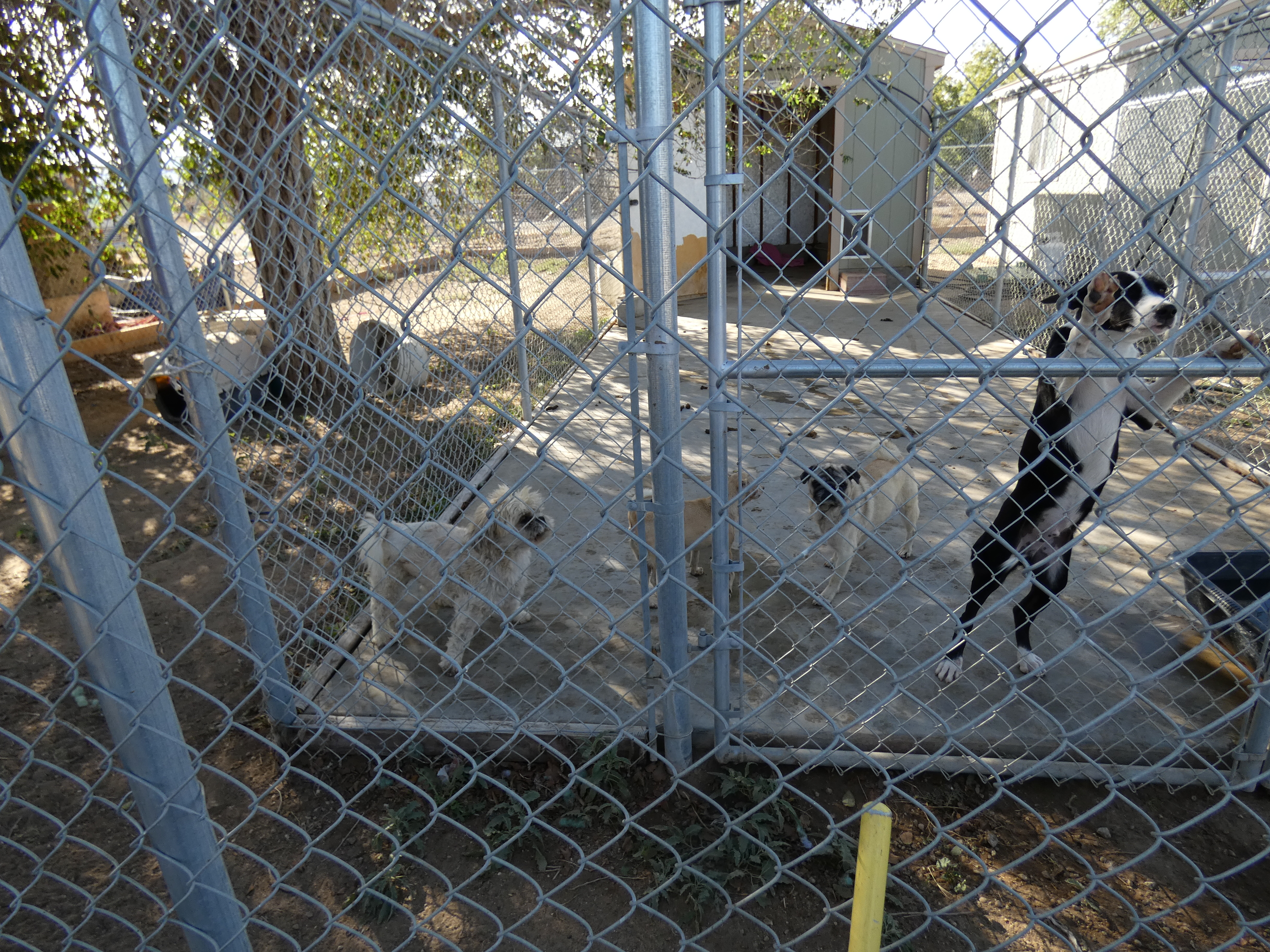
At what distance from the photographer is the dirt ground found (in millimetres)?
2121

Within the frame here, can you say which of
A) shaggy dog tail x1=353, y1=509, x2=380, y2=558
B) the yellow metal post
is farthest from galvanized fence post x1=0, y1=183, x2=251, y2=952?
shaggy dog tail x1=353, y1=509, x2=380, y2=558

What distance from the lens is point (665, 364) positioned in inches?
78.7

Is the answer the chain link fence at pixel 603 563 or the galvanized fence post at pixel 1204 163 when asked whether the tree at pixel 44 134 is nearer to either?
the chain link fence at pixel 603 563

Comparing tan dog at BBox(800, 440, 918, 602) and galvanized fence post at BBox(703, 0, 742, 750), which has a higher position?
galvanized fence post at BBox(703, 0, 742, 750)

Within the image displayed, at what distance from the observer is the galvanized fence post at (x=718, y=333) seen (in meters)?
1.45

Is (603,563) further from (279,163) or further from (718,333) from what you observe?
(279,163)

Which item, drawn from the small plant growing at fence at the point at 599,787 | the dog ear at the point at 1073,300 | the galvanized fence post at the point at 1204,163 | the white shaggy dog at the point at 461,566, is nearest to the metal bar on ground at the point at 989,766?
the small plant growing at fence at the point at 599,787

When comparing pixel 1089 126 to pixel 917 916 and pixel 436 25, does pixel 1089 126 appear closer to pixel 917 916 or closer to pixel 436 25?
pixel 917 916

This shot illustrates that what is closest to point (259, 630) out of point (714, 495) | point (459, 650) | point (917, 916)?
point (459, 650)

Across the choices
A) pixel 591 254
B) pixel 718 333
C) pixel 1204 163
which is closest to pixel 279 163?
pixel 718 333

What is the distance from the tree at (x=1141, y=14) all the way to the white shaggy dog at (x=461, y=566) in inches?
94.9

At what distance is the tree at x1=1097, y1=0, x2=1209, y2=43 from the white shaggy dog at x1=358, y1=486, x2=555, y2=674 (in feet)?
7.91

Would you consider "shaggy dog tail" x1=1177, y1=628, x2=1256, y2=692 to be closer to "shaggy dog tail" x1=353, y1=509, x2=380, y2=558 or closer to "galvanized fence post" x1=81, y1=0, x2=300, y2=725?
"galvanized fence post" x1=81, y1=0, x2=300, y2=725

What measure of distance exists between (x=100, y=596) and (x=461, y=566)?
207cm
